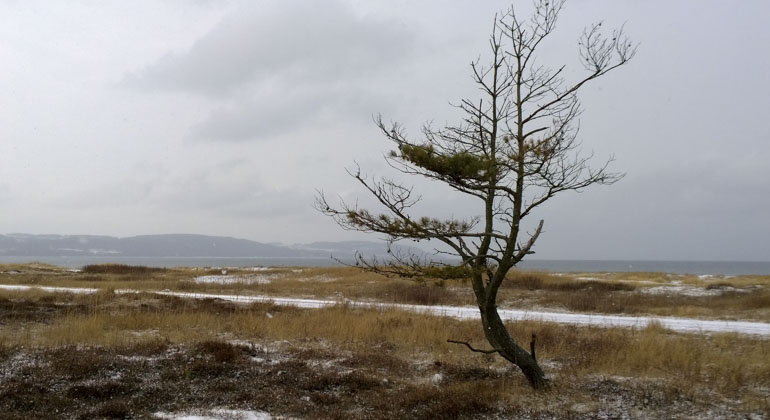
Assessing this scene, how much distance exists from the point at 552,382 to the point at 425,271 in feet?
11.6

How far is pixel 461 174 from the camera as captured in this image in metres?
8.20

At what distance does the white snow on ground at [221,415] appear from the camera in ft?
25.1

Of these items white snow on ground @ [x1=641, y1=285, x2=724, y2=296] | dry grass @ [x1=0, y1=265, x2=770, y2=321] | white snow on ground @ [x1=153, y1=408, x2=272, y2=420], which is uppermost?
white snow on ground @ [x1=641, y1=285, x2=724, y2=296]

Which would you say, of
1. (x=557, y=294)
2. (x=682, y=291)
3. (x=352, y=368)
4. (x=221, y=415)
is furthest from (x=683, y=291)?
(x=221, y=415)

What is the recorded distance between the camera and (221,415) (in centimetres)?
780

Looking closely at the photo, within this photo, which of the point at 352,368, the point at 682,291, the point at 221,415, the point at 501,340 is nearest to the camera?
the point at 221,415

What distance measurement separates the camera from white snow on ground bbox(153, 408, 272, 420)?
7.64 m

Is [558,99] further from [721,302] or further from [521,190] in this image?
[721,302]

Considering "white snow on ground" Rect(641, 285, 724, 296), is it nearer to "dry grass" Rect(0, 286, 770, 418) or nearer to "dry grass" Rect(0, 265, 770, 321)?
"dry grass" Rect(0, 265, 770, 321)

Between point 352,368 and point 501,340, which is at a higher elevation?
point 501,340

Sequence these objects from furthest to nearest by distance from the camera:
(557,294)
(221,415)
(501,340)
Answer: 1. (557,294)
2. (501,340)
3. (221,415)

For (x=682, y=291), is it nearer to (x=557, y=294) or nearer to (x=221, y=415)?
(x=557, y=294)

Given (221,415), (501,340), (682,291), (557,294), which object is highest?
(501,340)

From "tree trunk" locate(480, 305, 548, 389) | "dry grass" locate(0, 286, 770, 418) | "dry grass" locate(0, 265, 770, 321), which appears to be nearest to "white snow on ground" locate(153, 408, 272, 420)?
"dry grass" locate(0, 286, 770, 418)
